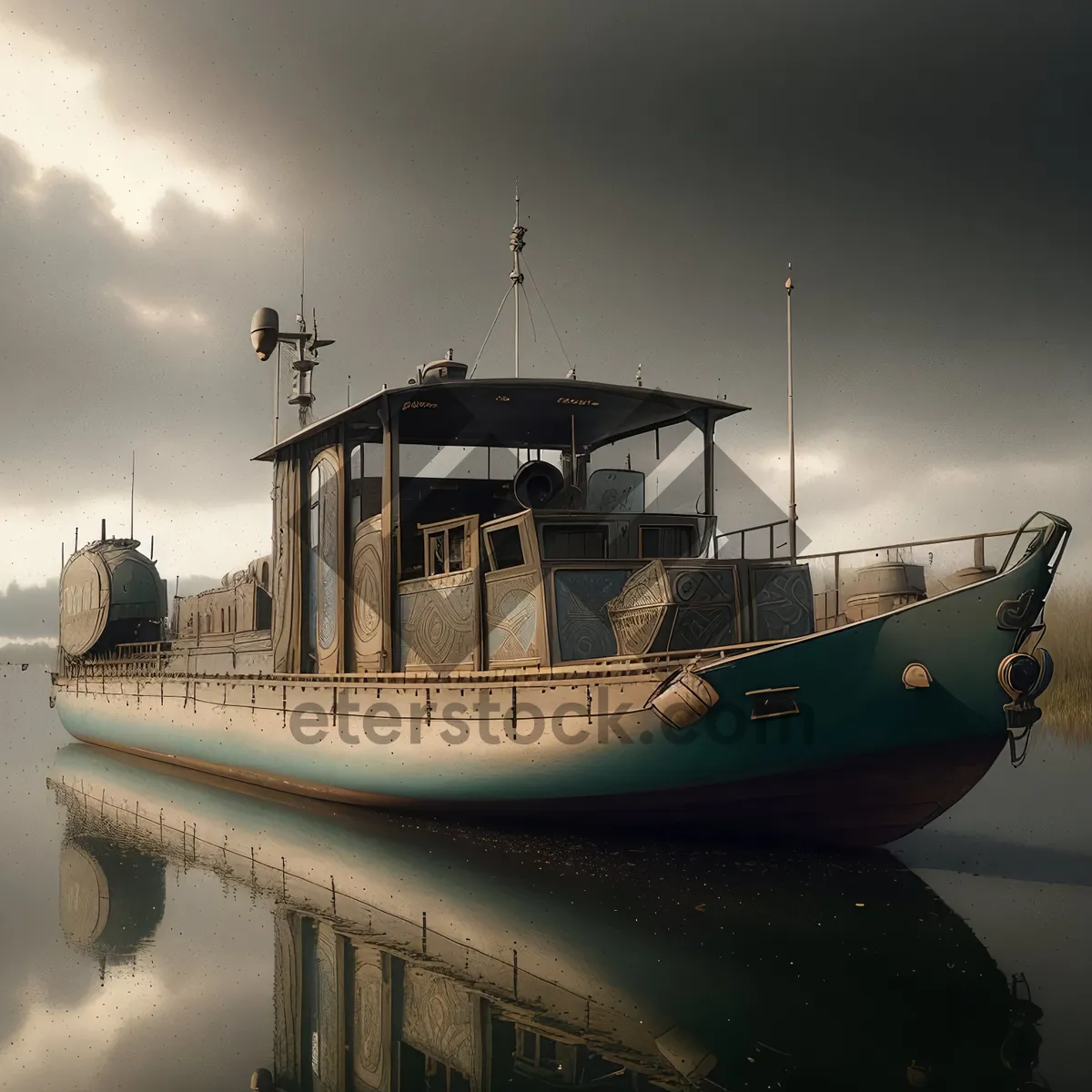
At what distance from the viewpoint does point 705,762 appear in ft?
31.5

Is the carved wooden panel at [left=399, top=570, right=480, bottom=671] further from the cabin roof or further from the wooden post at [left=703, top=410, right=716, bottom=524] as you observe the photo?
the wooden post at [left=703, top=410, right=716, bottom=524]

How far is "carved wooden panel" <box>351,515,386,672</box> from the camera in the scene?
13.6 meters

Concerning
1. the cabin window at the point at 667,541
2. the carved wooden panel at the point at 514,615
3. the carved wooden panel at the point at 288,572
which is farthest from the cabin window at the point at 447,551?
the carved wooden panel at the point at 288,572

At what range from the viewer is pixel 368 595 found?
45.8 feet

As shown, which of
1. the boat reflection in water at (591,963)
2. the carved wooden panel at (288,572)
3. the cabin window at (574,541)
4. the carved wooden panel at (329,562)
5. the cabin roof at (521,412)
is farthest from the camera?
the carved wooden panel at (288,572)

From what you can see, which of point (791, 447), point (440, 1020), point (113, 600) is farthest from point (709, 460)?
point (113, 600)

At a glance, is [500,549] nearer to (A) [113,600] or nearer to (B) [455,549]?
(B) [455,549]

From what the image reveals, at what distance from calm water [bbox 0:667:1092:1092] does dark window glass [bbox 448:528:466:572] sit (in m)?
3.28

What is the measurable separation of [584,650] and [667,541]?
6.68 ft

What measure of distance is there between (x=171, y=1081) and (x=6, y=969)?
286 centimetres

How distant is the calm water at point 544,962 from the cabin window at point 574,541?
3261 mm

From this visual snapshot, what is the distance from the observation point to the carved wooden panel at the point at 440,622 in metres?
12.1

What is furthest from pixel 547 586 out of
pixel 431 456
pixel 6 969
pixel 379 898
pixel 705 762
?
pixel 6 969

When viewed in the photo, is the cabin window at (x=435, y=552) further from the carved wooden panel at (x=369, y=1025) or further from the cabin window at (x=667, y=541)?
the carved wooden panel at (x=369, y=1025)
